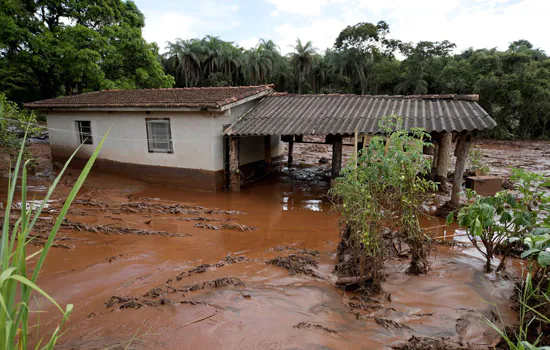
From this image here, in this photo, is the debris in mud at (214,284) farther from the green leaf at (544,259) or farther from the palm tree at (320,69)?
the palm tree at (320,69)

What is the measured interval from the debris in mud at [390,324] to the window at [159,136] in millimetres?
8755

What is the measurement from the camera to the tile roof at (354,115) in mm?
8203

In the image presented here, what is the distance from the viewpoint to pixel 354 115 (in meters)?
9.40

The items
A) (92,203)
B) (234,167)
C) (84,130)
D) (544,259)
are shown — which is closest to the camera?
(544,259)

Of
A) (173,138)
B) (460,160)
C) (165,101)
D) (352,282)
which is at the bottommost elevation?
(352,282)

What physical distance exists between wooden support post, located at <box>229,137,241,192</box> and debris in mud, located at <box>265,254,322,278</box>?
507 cm

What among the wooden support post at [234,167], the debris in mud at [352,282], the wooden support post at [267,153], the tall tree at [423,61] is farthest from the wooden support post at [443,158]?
the tall tree at [423,61]

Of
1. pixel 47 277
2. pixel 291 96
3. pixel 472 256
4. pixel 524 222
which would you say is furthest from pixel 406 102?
pixel 47 277

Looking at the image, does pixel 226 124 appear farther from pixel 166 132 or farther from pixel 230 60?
pixel 230 60

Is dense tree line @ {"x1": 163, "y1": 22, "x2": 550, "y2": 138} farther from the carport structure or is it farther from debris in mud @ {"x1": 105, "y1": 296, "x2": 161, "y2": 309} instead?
debris in mud @ {"x1": 105, "y1": 296, "x2": 161, "y2": 309}

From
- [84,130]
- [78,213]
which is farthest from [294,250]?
[84,130]

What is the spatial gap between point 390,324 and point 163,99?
383 inches

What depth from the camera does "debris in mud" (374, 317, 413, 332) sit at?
350 cm

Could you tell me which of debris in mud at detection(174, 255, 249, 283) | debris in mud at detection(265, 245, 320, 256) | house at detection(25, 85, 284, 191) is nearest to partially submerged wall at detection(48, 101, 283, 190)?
house at detection(25, 85, 284, 191)
